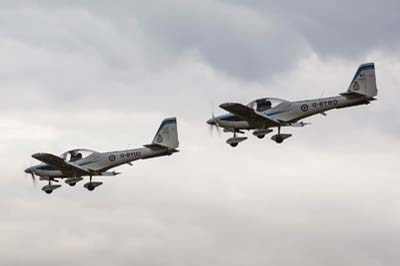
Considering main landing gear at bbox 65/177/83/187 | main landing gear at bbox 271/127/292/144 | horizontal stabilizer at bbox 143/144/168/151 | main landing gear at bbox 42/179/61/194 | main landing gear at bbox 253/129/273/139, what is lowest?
main landing gear at bbox 42/179/61/194

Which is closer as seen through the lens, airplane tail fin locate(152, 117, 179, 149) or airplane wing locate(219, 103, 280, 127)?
airplane wing locate(219, 103, 280, 127)

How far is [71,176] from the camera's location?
157500 millimetres

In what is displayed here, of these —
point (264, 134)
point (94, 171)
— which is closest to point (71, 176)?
point (94, 171)

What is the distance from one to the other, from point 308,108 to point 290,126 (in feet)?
5.72

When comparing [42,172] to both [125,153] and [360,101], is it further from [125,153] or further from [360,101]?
[360,101]

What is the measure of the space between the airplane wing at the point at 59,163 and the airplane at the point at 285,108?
9245mm

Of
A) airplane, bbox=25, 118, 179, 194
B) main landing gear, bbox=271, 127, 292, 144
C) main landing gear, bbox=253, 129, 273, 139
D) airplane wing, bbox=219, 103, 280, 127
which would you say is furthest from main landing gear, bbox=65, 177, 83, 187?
main landing gear, bbox=271, 127, 292, 144

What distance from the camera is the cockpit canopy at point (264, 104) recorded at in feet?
506

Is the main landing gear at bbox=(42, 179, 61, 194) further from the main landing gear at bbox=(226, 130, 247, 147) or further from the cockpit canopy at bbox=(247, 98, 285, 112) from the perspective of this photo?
the cockpit canopy at bbox=(247, 98, 285, 112)

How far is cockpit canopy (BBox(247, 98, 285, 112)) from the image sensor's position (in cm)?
15438

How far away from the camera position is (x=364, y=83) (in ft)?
500

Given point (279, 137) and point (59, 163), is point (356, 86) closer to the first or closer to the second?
point (279, 137)

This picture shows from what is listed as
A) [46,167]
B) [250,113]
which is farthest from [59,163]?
[250,113]

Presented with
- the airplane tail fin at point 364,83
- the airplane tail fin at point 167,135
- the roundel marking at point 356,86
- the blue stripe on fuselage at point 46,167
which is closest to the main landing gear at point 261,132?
the airplane tail fin at point 167,135
